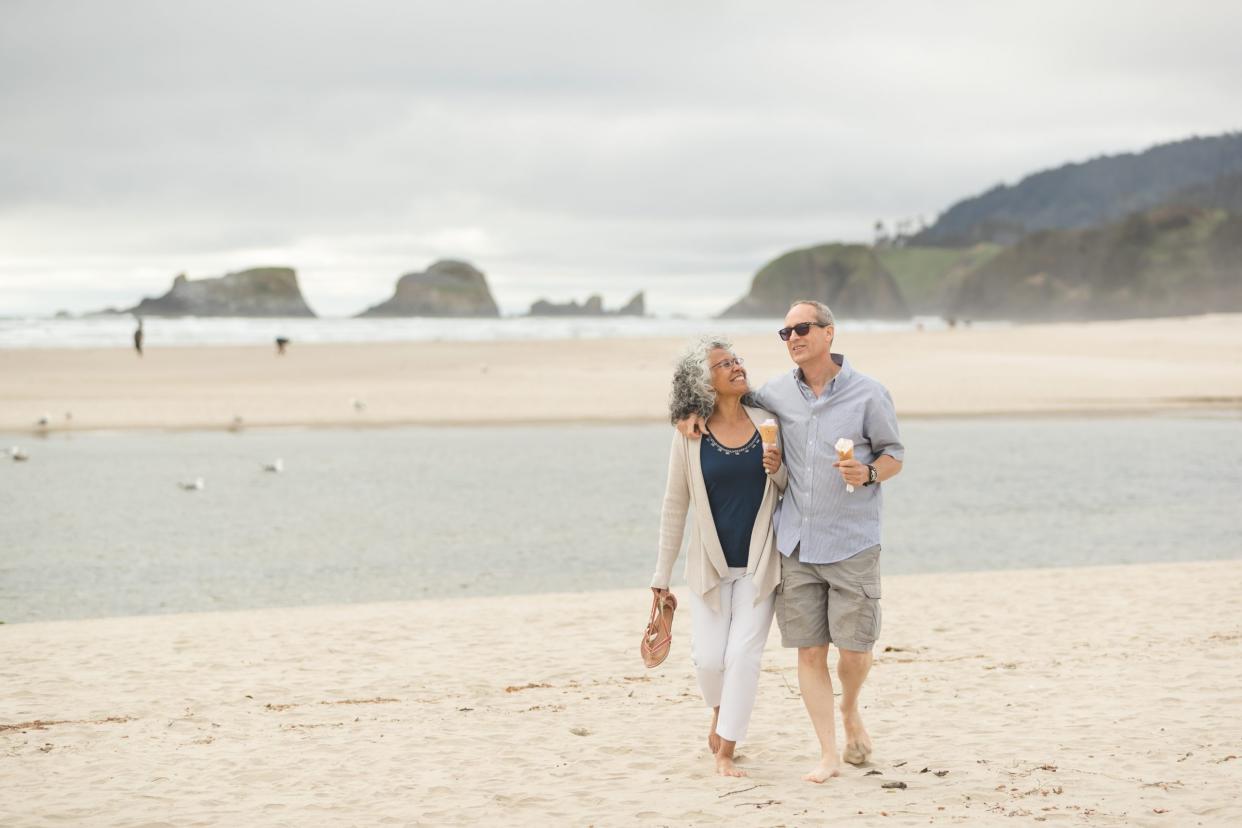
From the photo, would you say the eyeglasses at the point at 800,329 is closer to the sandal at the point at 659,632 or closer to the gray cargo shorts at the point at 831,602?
the gray cargo shorts at the point at 831,602

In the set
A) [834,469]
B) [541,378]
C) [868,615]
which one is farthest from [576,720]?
[541,378]

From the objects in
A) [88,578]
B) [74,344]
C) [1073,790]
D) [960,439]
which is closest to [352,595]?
[88,578]

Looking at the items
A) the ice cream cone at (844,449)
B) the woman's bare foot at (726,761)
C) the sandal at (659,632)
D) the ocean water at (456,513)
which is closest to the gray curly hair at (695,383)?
the ice cream cone at (844,449)

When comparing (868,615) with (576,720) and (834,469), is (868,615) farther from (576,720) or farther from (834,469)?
(576,720)

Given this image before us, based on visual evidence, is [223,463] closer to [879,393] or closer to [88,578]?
[88,578]

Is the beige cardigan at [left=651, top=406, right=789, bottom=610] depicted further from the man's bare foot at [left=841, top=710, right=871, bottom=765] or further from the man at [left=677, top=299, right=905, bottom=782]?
the man's bare foot at [left=841, top=710, right=871, bottom=765]

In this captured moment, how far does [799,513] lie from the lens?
5.27 meters

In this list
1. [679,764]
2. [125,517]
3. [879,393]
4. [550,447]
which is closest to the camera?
[879,393]

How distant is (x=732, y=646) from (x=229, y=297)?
157081 mm

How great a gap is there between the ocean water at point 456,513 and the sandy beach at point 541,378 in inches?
176

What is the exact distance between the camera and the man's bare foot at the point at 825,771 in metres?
5.42

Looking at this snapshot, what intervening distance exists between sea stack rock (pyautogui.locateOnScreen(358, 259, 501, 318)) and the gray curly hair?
173296mm

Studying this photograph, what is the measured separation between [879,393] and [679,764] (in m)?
1.90

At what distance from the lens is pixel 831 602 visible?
5254 mm
